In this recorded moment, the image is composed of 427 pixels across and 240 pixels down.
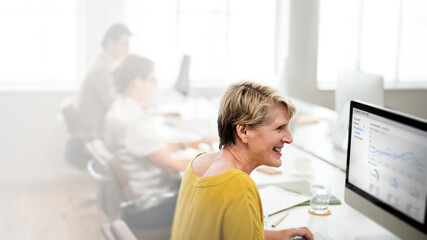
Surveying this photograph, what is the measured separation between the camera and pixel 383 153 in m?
1.51

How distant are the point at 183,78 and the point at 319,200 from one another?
1.83 m

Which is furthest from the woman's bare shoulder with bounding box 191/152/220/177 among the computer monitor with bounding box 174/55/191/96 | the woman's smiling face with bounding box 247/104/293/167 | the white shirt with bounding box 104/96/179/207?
the computer monitor with bounding box 174/55/191/96

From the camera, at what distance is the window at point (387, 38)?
12.6ft

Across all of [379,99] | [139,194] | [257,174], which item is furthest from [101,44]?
[379,99]

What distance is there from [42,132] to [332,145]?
1.74m

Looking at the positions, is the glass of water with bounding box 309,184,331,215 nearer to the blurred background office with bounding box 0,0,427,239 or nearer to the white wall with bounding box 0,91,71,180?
the blurred background office with bounding box 0,0,427,239

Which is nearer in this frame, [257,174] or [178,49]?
[257,174]

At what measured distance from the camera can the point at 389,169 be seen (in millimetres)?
1483

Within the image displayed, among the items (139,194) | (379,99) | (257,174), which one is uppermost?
(379,99)

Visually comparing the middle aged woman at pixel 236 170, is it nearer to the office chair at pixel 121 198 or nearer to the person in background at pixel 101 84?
the office chair at pixel 121 198

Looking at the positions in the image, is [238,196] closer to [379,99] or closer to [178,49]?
[379,99]

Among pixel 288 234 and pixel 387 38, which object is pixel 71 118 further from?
pixel 387 38

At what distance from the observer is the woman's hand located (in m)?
1.55

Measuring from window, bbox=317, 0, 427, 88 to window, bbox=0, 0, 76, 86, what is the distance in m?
1.95
